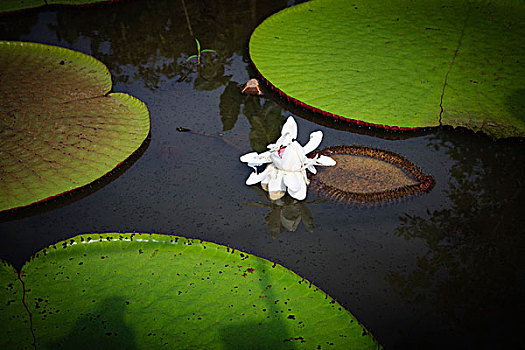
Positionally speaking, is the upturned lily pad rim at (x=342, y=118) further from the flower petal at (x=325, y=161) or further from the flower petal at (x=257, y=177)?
the flower petal at (x=257, y=177)

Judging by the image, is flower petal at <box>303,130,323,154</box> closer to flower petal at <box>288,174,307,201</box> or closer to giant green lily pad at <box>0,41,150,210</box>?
flower petal at <box>288,174,307,201</box>

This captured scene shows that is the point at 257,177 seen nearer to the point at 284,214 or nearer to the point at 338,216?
the point at 284,214

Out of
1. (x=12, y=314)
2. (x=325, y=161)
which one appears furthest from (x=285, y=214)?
(x=12, y=314)

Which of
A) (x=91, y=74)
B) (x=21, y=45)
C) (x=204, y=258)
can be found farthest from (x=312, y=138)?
(x=21, y=45)

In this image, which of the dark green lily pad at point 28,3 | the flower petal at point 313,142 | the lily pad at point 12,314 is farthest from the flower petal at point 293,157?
the dark green lily pad at point 28,3

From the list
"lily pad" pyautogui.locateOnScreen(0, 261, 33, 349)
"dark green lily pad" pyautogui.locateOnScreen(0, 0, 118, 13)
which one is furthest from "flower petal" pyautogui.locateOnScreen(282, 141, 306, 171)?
"dark green lily pad" pyautogui.locateOnScreen(0, 0, 118, 13)

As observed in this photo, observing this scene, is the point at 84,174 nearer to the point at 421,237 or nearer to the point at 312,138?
the point at 312,138
